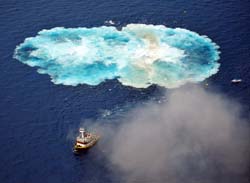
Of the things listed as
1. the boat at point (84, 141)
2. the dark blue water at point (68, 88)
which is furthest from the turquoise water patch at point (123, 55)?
the boat at point (84, 141)

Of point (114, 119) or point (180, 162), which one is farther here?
point (114, 119)

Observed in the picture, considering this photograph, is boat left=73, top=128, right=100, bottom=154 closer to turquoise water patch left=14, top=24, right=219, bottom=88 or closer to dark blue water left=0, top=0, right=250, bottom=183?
dark blue water left=0, top=0, right=250, bottom=183

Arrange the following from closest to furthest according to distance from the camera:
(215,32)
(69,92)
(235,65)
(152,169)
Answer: (152,169), (69,92), (235,65), (215,32)

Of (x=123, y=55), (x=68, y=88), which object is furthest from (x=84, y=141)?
(x=123, y=55)

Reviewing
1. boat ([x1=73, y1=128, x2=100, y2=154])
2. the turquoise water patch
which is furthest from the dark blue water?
the turquoise water patch

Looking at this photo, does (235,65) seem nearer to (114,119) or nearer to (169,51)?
(169,51)

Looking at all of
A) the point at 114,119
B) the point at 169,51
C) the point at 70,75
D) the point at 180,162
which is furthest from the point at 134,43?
the point at 180,162

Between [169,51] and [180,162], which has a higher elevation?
[169,51]

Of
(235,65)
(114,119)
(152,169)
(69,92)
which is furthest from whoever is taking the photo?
(235,65)
